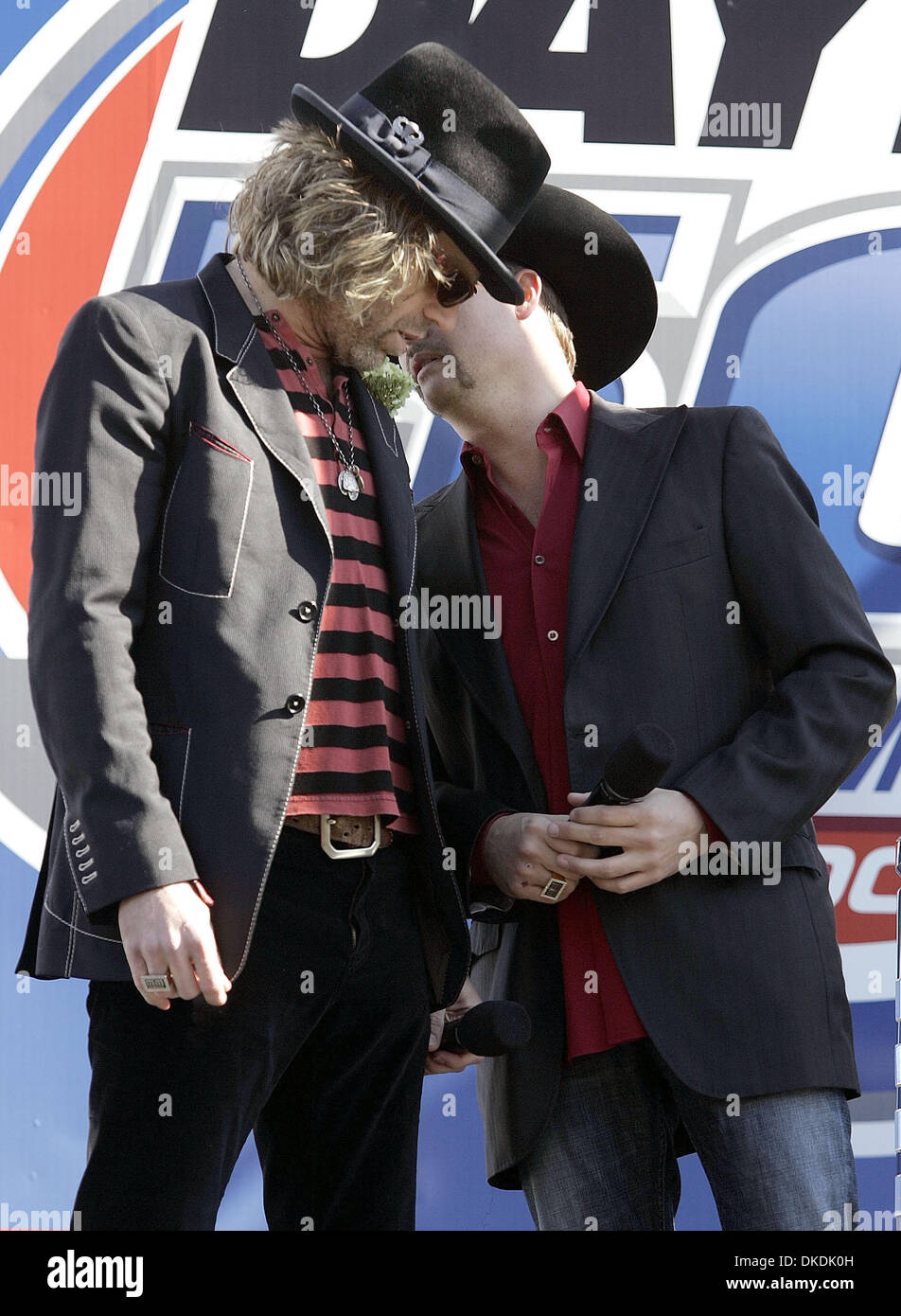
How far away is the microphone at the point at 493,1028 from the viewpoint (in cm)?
165

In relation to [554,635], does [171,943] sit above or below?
below

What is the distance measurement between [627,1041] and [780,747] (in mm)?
466

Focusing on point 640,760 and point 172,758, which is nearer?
point 172,758

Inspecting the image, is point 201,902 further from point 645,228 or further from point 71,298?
point 645,228

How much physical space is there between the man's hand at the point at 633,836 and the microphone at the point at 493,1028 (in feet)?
0.68

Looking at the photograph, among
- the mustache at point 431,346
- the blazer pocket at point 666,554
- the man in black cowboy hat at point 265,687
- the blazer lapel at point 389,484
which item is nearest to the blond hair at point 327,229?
the man in black cowboy hat at point 265,687

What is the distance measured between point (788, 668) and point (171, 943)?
969mm

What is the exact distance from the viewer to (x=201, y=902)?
1.37 metres

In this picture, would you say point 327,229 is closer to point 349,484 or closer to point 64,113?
point 349,484

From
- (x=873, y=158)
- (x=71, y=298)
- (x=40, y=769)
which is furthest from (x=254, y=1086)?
(x=873, y=158)

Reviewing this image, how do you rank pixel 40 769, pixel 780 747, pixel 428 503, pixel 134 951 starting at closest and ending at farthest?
1. pixel 134 951
2. pixel 780 747
3. pixel 428 503
4. pixel 40 769

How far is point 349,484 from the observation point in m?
1.69

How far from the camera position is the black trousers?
139 cm

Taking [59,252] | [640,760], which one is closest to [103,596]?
[640,760]
